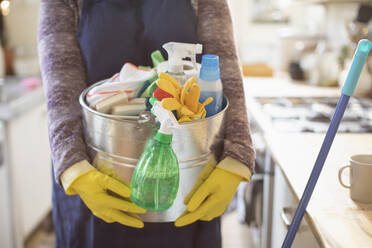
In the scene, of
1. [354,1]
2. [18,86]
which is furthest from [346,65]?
[18,86]

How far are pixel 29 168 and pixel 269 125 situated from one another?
3.89 ft

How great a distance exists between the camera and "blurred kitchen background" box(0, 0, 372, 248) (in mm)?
1088

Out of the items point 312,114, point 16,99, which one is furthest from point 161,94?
point 16,99

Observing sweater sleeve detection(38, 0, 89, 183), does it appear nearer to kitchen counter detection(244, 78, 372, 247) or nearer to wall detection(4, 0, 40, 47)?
kitchen counter detection(244, 78, 372, 247)

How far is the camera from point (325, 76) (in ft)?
7.14

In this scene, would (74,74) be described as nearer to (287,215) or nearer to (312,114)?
(287,215)

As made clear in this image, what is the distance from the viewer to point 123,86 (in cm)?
77

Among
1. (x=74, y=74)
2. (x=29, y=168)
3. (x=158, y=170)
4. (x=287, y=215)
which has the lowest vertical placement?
(x=29, y=168)

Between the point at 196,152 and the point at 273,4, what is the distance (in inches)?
179

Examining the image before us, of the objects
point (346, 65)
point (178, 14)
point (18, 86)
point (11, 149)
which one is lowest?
point (11, 149)

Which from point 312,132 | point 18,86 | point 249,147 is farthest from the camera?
point 18,86

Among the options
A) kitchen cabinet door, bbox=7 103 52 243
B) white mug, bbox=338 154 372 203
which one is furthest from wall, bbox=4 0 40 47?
white mug, bbox=338 154 372 203

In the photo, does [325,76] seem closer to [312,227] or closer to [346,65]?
[346,65]

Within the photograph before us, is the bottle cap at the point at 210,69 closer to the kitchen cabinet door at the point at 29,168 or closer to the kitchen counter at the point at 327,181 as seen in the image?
the kitchen counter at the point at 327,181
